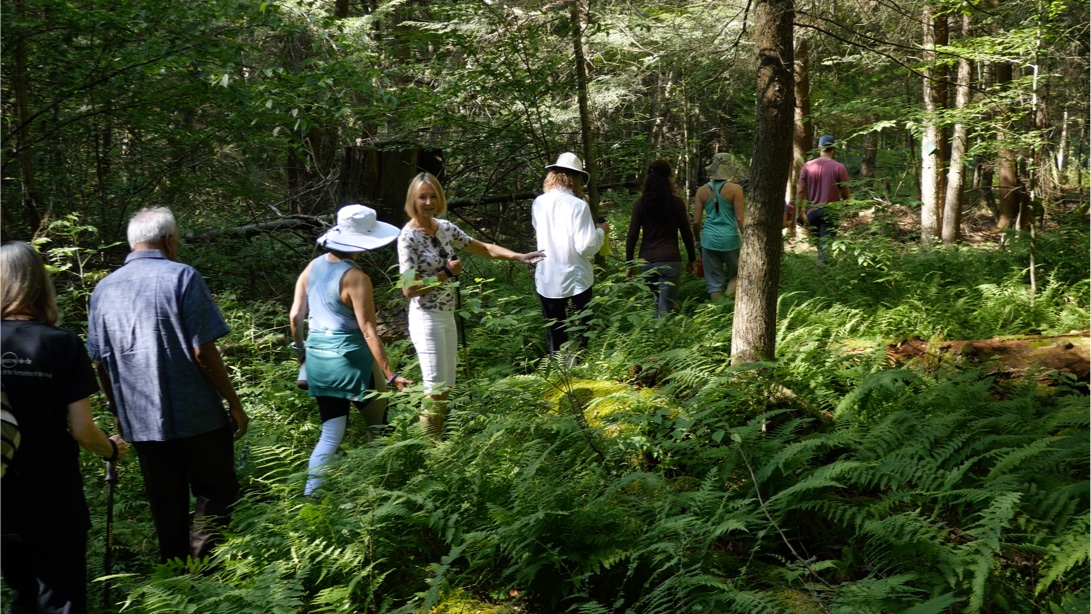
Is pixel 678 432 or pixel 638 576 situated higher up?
pixel 678 432

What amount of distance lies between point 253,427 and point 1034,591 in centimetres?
573

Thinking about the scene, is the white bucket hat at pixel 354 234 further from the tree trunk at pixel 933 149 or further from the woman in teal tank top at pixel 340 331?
the tree trunk at pixel 933 149

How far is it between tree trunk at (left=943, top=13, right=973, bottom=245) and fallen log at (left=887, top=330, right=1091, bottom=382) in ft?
20.5

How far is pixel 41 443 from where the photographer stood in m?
3.68

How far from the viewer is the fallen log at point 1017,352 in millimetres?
5691

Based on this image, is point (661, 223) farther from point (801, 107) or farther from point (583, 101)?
point (801, 107)

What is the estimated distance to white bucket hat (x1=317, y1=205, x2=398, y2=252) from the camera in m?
5.18

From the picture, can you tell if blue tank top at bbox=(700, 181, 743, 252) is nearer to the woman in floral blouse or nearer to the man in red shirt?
the man in red shirt

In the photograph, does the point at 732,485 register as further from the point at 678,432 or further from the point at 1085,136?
the point at 1085,136

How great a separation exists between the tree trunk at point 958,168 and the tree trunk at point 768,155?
7794 mm

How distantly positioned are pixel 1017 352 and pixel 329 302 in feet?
17.0

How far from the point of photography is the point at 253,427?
6.71 metres

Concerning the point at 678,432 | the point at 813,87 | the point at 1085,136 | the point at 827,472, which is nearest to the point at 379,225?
the point at 678,432

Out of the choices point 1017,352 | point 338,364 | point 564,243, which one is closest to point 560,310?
point 564,243
